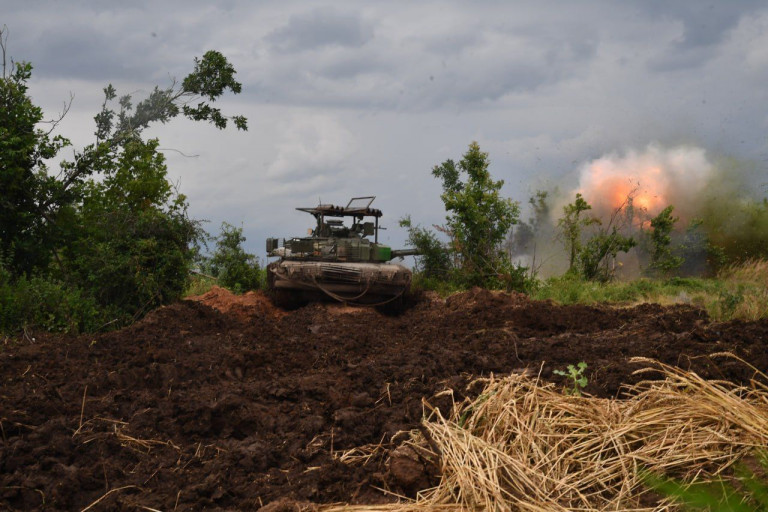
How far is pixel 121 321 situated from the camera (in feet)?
40.0

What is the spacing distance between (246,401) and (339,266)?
8.69m

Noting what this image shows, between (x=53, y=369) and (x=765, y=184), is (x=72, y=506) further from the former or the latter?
(x=765, y=184)

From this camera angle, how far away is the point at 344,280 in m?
13.8

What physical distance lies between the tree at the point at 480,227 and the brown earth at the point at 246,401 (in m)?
7.45

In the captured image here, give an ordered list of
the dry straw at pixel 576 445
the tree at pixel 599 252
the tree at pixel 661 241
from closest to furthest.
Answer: the dry straw at pixel 576 445 → the tree at pixel 599 252 → the tree at pixel 661 241

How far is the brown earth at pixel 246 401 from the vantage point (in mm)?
3756

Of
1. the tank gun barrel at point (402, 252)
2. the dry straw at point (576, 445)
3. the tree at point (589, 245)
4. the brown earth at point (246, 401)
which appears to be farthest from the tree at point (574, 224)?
the dry straw at point (576, 445)

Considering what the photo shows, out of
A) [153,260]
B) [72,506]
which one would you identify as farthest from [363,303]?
[72,506]

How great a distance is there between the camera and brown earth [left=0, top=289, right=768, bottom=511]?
376 cm

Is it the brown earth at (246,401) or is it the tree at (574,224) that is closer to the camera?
the brown earth at (246,401)

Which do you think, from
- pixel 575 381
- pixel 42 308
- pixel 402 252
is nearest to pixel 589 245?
pixel 402 252

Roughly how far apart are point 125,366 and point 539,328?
5.88 meters

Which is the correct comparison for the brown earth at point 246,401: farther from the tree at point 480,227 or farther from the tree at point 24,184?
the tree at point 480,227

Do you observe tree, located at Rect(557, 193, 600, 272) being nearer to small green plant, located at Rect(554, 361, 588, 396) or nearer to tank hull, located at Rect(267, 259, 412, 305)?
tank hull, located at Rect(267, 259, 412, 305)
